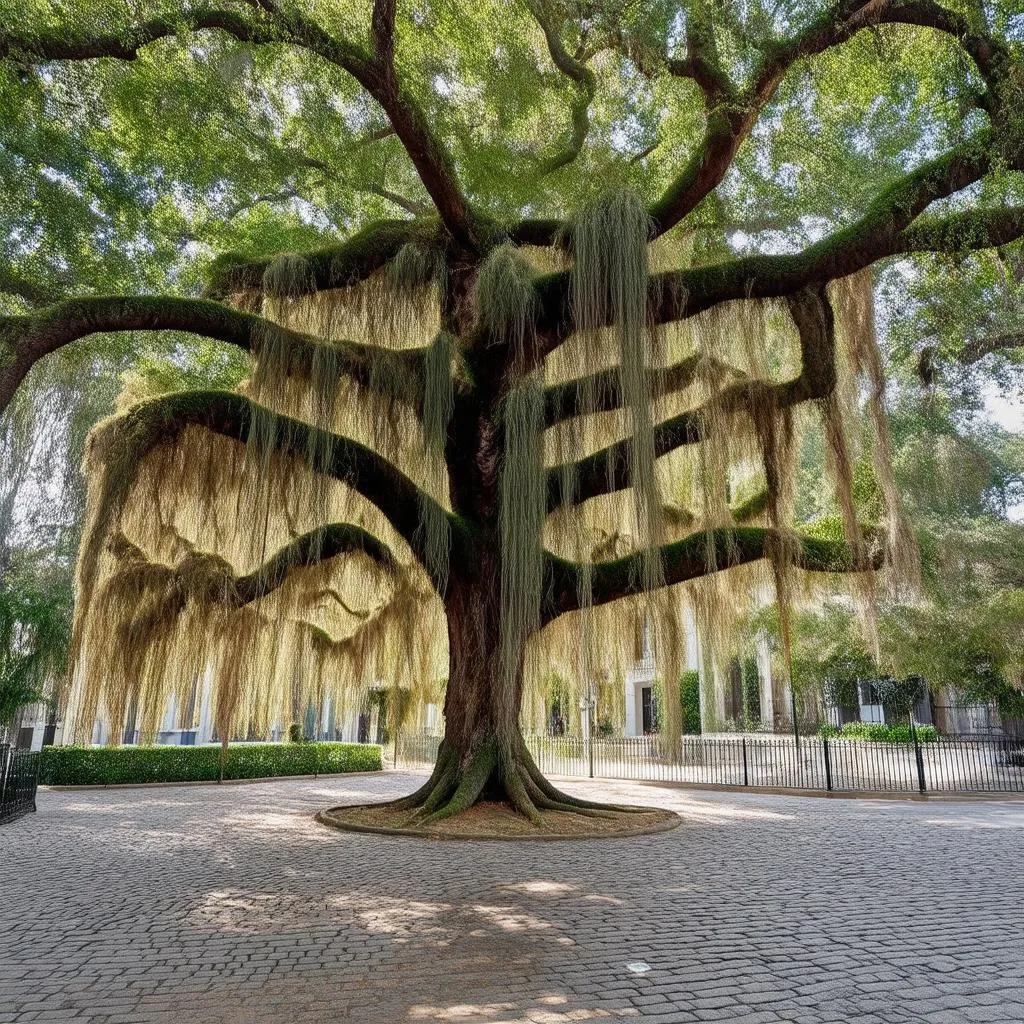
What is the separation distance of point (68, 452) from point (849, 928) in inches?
475

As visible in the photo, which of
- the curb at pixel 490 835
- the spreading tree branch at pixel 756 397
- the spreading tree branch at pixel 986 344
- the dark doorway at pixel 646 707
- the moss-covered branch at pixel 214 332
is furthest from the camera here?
the dark doorway at pixel 646 707

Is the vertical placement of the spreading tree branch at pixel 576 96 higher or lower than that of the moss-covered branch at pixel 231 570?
higher

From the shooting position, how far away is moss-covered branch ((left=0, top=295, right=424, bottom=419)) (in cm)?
690

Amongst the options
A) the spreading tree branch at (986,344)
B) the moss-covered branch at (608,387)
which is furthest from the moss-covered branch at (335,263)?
the spreading tree branch at (986,344)

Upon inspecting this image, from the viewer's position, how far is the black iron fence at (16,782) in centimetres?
979

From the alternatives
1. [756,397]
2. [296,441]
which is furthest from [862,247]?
[296,441]

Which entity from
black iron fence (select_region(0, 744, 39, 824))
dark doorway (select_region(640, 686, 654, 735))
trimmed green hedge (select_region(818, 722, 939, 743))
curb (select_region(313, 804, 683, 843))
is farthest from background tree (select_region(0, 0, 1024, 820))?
dark doorway (select_region(640, 686, 654, 735))

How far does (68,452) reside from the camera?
457 inches

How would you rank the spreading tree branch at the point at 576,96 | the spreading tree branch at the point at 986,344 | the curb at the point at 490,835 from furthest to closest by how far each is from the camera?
1. the spreading tree branch at the point at 986,344
2. the spreading tree branch at the point at 576,96
3. the curb at the point at 490,835

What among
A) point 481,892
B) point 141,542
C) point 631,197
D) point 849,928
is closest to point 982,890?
point 849,928

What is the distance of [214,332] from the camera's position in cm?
845

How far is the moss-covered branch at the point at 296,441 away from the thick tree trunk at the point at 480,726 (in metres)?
0.93

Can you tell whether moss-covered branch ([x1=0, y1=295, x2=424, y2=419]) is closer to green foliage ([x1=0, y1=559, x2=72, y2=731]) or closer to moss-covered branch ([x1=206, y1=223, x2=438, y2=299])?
moss-covered branch ([x1=206, y1=223, x2=438, y2=299])

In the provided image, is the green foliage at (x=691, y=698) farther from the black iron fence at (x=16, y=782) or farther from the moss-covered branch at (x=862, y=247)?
the black iron fence at (x=16, y=782)
